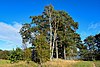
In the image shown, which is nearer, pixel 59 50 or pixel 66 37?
pixel 66 37

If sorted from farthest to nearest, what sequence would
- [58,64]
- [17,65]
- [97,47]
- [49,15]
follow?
[97,47], [49,15], [58,64], [17,65]

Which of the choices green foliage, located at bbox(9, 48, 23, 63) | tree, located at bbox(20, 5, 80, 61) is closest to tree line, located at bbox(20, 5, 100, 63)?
tree, located at bbox(20, 5, 80, 61)

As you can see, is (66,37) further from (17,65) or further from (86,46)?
(86,46)

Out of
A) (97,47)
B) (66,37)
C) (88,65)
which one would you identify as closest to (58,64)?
(88,65)

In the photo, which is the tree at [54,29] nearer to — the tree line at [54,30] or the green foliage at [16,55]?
the tree line at [54,30]

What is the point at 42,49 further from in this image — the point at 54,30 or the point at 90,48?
the point at 90,48

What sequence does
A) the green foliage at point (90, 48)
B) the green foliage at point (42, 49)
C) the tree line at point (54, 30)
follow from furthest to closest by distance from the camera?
the green foliage at point (90, 48), the tree line at point (54, 30), the green foliage at point (42, 49)

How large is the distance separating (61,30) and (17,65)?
2140 cm

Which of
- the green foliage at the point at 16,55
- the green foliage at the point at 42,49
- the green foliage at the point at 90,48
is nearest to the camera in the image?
the green foliage at the point at 42,49

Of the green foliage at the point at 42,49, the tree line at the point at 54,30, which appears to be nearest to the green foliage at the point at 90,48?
the tree line at the point at 54,30

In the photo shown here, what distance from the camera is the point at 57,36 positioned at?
48531 millimetres

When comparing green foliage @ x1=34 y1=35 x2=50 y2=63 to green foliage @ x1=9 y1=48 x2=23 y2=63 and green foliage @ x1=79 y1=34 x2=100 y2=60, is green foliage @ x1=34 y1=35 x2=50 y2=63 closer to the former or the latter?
green foliage @ x1=9 y1=48 x2=23 y2=63

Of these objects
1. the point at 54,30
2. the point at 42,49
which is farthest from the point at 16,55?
the point at 54,30

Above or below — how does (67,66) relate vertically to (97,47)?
below
